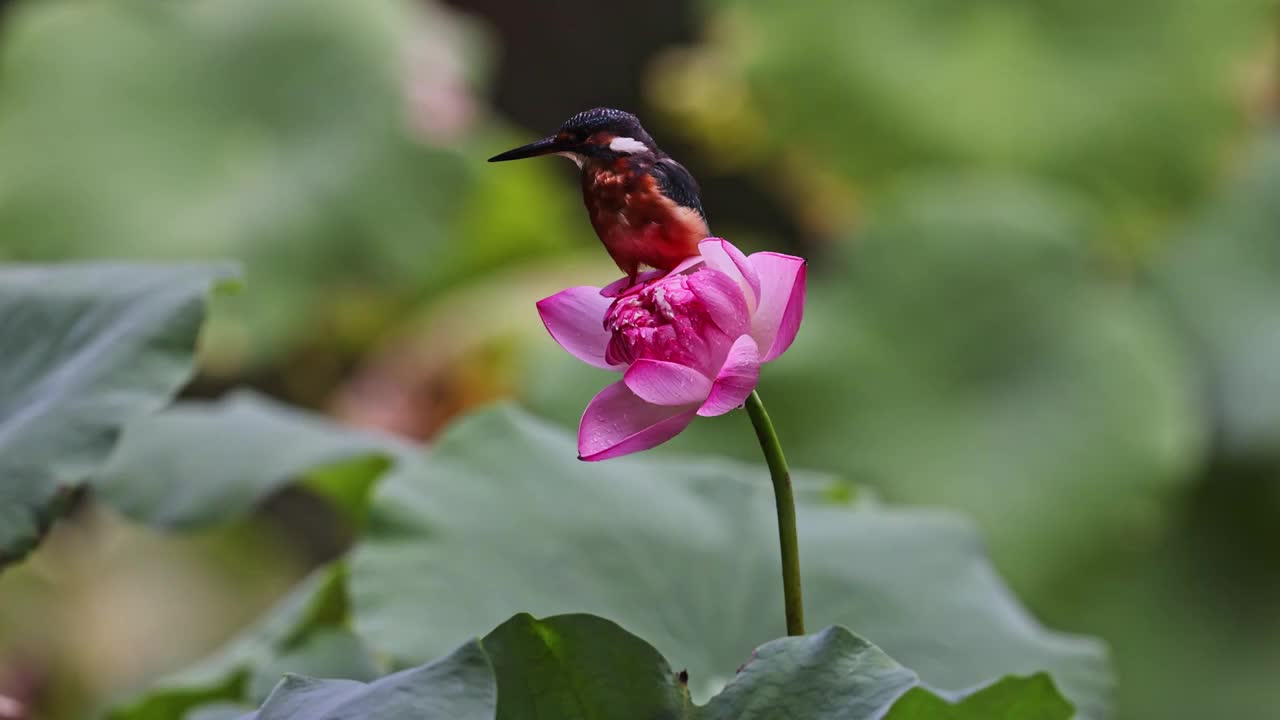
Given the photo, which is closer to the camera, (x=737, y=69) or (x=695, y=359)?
(x=695, y=359)

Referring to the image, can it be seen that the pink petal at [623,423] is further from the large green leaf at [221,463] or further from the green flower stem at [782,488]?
the large green leaf at [221,463]

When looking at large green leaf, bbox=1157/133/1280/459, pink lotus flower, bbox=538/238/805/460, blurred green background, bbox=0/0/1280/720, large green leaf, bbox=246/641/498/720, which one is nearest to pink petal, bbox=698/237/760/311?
pink lotus flower, bbox=538/238/805/460

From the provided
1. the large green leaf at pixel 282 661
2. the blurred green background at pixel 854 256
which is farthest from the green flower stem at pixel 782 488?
the blurred green background at pixel 854 256

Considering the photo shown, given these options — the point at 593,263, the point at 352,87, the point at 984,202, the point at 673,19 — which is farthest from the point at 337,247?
the point at 673,19

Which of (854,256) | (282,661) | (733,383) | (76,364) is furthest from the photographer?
(854,256)

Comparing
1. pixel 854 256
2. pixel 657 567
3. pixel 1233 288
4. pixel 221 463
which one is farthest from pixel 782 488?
pixel 1233 288

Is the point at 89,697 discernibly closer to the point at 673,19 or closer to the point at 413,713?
the point at 413,713

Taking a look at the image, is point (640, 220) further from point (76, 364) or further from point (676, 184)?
point (76, 364)

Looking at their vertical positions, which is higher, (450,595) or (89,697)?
(450,595)
